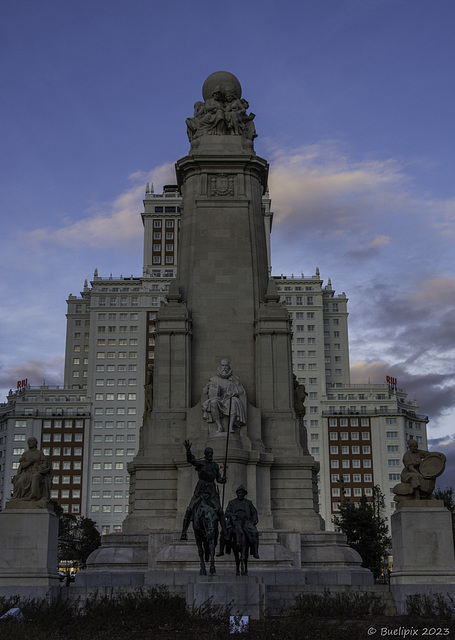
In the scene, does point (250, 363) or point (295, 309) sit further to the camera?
point (295, 309)

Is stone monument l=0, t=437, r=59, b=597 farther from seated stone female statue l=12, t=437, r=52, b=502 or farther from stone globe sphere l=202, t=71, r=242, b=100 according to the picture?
stone globe sphere l=202, t=71, r=242, b=100

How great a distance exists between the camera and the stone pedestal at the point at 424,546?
25031 mm

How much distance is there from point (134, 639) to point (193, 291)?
64.9ft

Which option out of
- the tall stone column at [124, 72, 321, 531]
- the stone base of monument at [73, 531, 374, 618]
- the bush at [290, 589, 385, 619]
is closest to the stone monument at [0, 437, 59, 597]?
the stone base of monument at [73, 531, 374, 618]

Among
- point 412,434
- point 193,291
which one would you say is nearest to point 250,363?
point 193,291

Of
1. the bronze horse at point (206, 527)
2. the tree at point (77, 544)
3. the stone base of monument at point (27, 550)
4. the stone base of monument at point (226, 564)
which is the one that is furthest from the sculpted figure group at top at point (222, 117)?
the tree at point (77, 544)

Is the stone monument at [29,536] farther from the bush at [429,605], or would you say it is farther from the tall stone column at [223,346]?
the bush at [429,605]

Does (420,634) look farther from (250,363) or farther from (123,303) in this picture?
(123,303)

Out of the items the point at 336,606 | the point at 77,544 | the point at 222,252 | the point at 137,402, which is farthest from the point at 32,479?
the point at 137,402

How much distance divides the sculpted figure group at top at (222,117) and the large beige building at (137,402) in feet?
280

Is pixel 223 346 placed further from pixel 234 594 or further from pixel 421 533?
pixel 234 594

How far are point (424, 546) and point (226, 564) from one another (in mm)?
6849

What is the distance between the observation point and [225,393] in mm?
32781

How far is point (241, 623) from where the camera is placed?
18.0 meters
